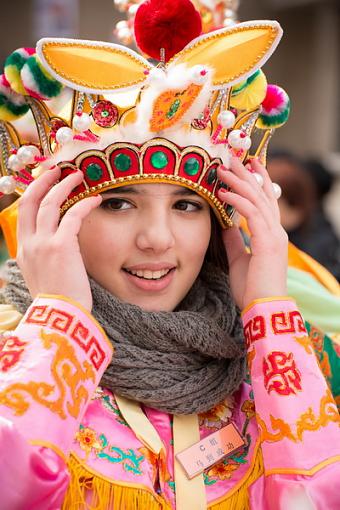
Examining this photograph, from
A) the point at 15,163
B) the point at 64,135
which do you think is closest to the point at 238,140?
the point at 64,135

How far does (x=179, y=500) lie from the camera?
1.65 meters

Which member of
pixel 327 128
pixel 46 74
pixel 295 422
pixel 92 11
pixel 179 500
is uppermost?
pixel 46 74

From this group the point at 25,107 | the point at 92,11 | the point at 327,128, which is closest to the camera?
the point at 25,107

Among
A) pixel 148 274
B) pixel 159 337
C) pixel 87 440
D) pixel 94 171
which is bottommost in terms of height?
pixel 87 440

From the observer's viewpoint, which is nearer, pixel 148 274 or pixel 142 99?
pixel 142 99

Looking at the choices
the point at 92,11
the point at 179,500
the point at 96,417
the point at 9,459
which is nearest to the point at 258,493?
the point at 179,500

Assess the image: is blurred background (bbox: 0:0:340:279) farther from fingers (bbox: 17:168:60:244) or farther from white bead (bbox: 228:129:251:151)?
fingers (bbox: 17:168:60:244)

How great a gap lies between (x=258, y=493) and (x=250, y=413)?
8.9 inches

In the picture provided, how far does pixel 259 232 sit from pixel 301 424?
0.45 meters

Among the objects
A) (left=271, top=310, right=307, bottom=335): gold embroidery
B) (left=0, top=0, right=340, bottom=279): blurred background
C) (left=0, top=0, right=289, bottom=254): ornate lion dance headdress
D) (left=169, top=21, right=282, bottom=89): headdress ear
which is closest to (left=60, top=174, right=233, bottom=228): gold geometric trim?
(left=0, top=0, right=289, bottom=254): ornate lion dance headdress

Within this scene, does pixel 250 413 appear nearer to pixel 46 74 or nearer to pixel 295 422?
pixel 295 422

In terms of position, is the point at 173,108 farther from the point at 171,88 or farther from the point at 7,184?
the point at 7,184

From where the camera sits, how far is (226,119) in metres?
1.79

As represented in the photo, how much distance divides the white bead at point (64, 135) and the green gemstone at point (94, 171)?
0.25 ft
